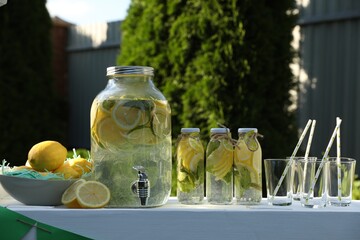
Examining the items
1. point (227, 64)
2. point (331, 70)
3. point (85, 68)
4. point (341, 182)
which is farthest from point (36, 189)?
point (85, 68)

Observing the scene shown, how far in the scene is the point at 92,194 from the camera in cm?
155

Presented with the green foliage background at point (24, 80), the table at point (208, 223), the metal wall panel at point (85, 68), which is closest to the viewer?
the table at point (208, 223)

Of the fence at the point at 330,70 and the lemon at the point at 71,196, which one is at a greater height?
the fence at the point at 330,70

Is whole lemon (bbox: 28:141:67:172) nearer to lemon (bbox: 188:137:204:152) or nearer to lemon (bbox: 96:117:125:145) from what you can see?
lemon (bbox: 96:117:125:145)

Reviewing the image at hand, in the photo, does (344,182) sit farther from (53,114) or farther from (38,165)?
(53,114)

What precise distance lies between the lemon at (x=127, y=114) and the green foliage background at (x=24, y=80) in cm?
458

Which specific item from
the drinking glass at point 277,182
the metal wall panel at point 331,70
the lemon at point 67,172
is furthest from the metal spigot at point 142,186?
the metal wall panel at point 331,70

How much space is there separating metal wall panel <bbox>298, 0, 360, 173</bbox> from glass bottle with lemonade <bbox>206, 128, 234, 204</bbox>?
3.57 meters

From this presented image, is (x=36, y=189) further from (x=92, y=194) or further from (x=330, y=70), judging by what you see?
(x=330, y=70)

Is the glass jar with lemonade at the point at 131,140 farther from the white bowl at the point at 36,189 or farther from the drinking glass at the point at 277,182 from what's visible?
the drinking glass at the point at 277,182

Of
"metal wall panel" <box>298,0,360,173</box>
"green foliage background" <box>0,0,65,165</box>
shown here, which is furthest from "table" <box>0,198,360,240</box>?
"green foliage background" <box>0,0,65,165</box>

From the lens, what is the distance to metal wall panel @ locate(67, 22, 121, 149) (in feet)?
24.1

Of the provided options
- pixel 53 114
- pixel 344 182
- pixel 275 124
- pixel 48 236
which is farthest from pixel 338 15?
pixel 48 236

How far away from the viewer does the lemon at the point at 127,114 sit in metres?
1.54
